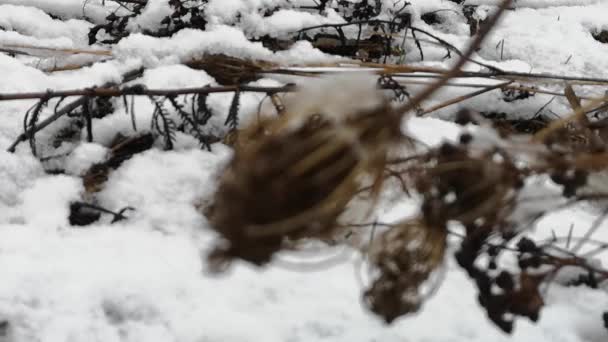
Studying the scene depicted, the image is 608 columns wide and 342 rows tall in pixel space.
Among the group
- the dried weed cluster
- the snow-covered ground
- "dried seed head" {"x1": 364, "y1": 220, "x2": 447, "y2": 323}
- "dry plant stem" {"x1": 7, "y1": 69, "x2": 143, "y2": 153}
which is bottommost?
the snow-covered ground

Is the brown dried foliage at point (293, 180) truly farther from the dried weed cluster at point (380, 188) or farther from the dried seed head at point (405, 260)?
the dried seed head at point (405, 260)

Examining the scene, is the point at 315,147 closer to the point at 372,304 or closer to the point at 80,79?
the point at 372,304

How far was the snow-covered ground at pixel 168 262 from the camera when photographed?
3.88 ft

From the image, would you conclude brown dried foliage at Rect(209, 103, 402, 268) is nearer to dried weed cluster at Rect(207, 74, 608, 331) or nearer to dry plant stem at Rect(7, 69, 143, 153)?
dried weed cluster at Rect(207, 74, 608, 331)

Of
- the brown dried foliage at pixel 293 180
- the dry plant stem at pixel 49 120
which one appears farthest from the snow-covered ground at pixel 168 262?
the brown dried foliage at pixel 293 180

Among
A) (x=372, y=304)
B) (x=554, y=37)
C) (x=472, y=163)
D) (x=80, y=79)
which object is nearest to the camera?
(x=472, y=163)

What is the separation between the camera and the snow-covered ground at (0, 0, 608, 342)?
1.18 meters

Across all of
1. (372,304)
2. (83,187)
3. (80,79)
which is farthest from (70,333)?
(80,79)

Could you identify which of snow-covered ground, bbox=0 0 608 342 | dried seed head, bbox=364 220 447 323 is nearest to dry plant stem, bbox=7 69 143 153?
snow-covered ground, bbox=0 0 608 342

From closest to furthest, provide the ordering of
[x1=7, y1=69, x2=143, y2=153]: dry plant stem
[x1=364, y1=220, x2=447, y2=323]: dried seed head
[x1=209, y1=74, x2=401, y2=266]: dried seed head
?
[x1=209, y1=74, x2=401, y2=266]: dried seed head → [x1=364, y1=220, x2=447, y2=323]: dried seed head → [x1=7, y1=69, x2=143, y2=153]: dry plant stem

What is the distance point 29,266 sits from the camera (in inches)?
49.2

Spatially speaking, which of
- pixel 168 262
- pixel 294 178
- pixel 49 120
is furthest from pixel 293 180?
pixel 49 120

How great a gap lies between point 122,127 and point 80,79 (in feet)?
0.88

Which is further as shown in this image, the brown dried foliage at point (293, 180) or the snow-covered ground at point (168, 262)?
the snow-covered ground at point (168, 262)
